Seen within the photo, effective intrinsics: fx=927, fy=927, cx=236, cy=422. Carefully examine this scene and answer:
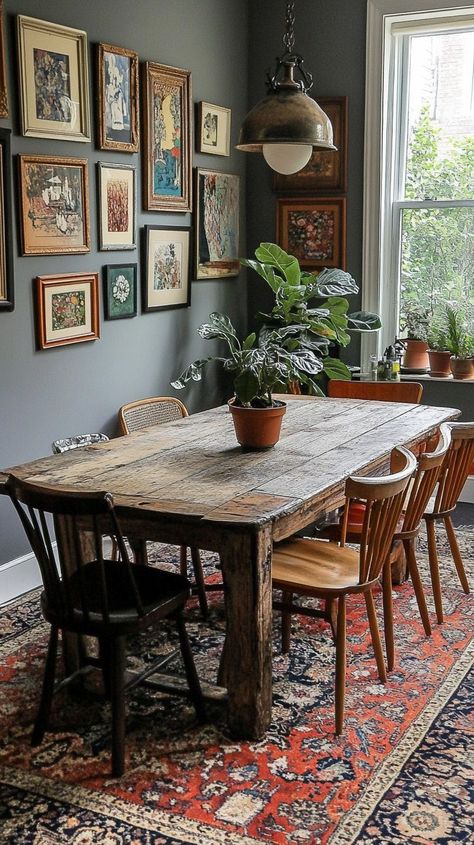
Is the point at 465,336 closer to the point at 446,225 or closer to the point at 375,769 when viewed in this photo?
the point at 446,225

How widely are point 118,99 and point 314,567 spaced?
254 centimetres

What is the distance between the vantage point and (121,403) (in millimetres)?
4660

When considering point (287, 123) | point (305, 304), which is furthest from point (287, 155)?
point (305, 304)

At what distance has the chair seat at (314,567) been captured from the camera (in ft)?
9.55

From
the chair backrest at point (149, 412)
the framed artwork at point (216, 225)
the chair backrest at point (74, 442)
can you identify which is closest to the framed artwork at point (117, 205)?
the framed artwork at point (216, 225)

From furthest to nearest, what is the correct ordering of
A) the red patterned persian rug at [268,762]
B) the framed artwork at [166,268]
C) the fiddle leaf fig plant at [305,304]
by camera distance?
the fiddle leaf fig plant at [305,304] → the framed artwork at [166,268] → the red patterned persian rug at [268,762]

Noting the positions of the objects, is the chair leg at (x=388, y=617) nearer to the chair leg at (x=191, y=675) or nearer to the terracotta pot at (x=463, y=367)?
the chair leg at (x=191, y=675)

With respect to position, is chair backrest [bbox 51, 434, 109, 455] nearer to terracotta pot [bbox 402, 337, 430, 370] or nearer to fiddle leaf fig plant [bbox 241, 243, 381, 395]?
fiddle leaf fig plant [bbox 241, 243, 381, 395]

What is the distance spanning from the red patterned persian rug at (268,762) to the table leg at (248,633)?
0.27 ft

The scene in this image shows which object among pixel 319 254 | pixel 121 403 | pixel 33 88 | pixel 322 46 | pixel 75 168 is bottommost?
pixel 121 403

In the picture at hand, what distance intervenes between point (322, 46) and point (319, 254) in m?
1.20

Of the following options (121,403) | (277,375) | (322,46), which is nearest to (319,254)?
(322,46)

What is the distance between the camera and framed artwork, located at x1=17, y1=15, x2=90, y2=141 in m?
Result: 3.79

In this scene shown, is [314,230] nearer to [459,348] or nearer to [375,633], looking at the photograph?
[459,348]
